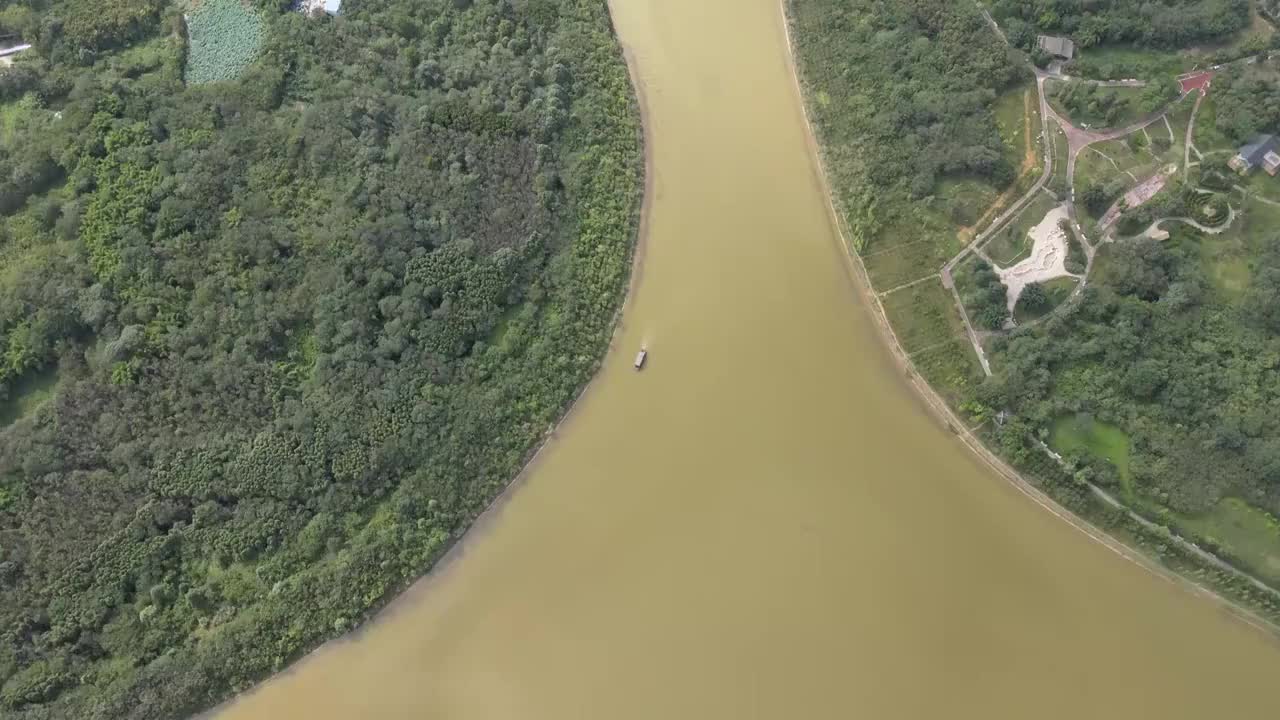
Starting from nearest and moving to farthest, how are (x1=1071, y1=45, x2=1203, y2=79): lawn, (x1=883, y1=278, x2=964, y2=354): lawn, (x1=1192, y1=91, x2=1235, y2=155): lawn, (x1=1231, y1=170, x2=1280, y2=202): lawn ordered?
(x1=883, y1=278, x2=964, y2=354): lawn → (x1=1231, y1=170, x2=1280, y2=202): lawn → (x1=1192, y1=91, x2=1235, y2=155): lawn → (x1=1071, y1=45, x2=1203, y2=79): lawn

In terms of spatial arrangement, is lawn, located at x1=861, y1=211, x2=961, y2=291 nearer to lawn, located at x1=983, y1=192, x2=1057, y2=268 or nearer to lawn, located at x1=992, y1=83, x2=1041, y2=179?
lawn, located at x1=983, y1=192, x2=1057, y2=268

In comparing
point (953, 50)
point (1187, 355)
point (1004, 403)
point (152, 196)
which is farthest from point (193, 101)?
point (1187, 355)

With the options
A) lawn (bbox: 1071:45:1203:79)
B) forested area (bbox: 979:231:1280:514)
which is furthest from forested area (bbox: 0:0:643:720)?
lawn (bbox: 1071:45:1203:79)

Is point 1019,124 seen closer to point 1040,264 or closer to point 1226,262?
point 1040,264

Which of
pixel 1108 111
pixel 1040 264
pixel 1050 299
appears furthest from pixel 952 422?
pixel 1108 111

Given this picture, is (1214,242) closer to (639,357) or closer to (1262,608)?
(1262,608)

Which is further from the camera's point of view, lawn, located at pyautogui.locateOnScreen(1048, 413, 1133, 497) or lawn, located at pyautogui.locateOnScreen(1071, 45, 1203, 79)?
lawn, located at pyautogui.locateOnScreen(1071, 45, 1203, 79)

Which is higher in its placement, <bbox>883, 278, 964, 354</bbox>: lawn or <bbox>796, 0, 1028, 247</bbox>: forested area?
<bbox>796, 0, 1028, 247</bbox>: forested area
